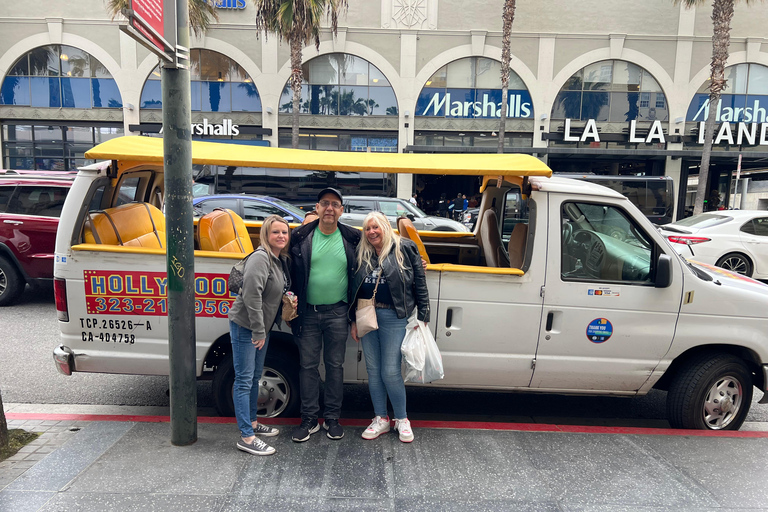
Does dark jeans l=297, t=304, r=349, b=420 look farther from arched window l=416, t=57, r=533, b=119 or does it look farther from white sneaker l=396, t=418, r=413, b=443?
arched window l=416, t=57, r=533, b=119

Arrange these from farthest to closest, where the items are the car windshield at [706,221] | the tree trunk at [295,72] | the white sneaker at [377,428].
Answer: the tree trunk at [295,72] < the car windshield at [706,221] < the white sneaker at [377,428]

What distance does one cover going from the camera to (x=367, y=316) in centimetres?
362

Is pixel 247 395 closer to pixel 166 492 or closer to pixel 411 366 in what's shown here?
pixel 166 492

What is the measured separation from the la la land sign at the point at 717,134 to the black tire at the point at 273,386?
2418 centimetres

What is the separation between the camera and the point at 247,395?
11.6 ft

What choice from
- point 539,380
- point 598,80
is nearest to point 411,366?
point 539,380

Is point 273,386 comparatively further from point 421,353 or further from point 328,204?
point 328,204

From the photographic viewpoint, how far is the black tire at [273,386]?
12.9 feet

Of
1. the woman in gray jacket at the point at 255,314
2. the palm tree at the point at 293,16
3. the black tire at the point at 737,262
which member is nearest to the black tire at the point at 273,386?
the woman in gray jacket at the point at 255,314

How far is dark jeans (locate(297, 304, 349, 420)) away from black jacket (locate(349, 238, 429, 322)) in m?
0.27

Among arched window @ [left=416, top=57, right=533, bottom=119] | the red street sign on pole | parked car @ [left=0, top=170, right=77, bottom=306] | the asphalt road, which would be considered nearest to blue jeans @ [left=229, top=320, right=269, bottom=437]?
the asphalt road

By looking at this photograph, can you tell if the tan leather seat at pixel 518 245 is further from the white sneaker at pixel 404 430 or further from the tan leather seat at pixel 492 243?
the white sneaker at pixel 404 430

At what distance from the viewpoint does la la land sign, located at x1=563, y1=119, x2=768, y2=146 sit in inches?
974

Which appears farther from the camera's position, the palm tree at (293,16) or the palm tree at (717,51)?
the palm tree at (717,51)
